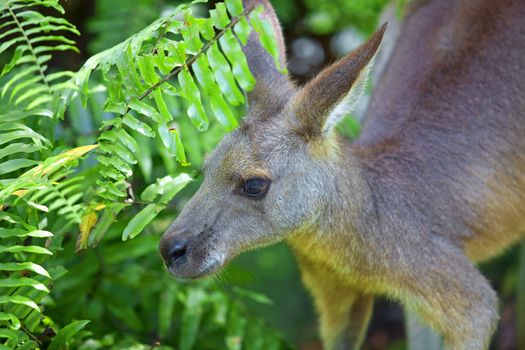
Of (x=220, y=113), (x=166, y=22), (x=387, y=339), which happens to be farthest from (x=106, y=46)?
(x=387, y=339)

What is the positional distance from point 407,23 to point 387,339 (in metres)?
3.43

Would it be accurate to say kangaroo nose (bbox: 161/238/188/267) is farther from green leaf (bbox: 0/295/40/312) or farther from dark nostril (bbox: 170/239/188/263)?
green leaf (bbox: 0/295/40/312)

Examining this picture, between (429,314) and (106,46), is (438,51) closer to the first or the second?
(429,314)

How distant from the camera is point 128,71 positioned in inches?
136

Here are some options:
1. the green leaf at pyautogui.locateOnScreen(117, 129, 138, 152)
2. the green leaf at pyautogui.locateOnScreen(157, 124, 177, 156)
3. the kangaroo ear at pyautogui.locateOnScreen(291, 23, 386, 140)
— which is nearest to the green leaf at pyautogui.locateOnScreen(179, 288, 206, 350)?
the kangaroo ear at pyautogui.locateOnScreen(291, 23, 386, 140)

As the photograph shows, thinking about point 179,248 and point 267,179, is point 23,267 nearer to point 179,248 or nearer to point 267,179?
point 179,248

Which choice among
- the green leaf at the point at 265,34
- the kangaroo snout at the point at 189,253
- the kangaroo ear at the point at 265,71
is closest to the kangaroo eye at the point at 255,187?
the kangaroo snout at the point at 189,253

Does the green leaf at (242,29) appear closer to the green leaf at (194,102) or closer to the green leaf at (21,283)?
the green leaf at (194,102)

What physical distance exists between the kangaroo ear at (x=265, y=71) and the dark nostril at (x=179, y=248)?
0.95 m

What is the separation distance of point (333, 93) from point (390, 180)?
0.97 m

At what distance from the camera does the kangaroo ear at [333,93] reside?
3.67 metres

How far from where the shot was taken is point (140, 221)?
3.79 meters

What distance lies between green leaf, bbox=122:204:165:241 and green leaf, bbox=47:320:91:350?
→ 45cm

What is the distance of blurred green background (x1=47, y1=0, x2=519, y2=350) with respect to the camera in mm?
5098
